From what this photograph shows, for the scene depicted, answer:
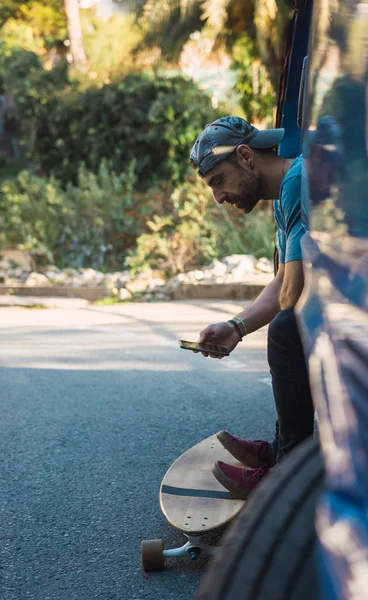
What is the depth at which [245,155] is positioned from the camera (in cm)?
350

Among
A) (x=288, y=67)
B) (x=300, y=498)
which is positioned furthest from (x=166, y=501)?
(x=300, y=498)

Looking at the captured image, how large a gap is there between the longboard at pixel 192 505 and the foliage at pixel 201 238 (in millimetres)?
11395

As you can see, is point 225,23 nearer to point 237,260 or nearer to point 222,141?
point 237,260

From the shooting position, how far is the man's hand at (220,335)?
3619mm

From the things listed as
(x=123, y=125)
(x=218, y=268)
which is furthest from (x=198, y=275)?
(x=123, y=125)

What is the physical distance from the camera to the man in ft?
10.1

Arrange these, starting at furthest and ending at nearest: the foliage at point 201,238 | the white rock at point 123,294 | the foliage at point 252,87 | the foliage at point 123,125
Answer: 1. the foliage at point 123,125
2. the foliage at point 252,87
3. the foliage at point 201,238
4. the white rock at point 123,294

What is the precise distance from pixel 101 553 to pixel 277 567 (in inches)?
82.3

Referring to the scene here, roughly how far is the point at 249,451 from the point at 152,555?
64 centimetres

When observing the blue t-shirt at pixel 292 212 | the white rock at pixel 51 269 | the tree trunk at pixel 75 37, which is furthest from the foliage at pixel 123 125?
the blue t-shirt at pixel 292 212

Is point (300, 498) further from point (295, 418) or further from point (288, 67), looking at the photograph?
point (288, 67)

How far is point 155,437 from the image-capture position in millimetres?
5227

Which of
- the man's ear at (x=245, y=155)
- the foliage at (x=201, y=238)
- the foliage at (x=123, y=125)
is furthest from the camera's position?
the foliage at (x=123, y=125)

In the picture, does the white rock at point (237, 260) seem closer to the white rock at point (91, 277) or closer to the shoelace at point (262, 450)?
the white rock at point (91, 277)
